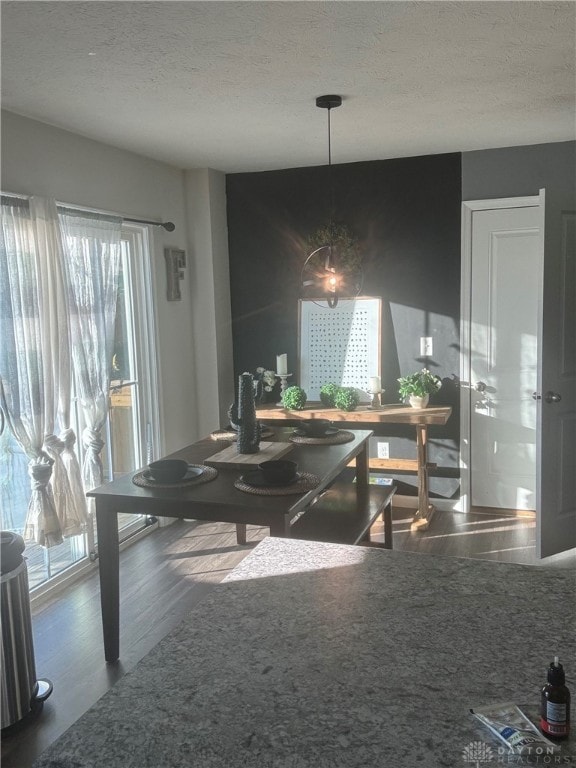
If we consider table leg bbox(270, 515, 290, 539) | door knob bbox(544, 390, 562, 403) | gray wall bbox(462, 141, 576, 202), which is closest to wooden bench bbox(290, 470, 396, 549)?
table leg bbox(270, 515, 290, 539)

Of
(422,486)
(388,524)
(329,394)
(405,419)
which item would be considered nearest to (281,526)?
(388,524)

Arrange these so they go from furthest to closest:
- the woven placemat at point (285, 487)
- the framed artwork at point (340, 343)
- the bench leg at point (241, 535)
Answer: the framed artwork at point (340, 343), the bench leg at point (241, 535), the woven placemat at point (285, 487)

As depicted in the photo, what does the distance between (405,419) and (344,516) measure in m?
1.24

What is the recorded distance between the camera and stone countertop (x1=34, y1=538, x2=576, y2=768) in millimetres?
1018

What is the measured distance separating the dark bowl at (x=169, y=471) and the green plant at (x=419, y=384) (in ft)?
7.53

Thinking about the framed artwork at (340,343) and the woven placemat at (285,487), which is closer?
the woven placemat at (285,487)

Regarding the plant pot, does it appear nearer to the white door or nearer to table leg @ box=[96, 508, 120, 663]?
the white door

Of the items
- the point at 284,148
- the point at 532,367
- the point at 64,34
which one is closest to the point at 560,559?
the point at 532,367

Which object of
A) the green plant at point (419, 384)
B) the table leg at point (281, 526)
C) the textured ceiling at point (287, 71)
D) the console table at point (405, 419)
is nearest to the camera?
the textured ceiling at point (287, 71)

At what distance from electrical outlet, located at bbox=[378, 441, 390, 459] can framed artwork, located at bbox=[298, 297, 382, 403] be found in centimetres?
36

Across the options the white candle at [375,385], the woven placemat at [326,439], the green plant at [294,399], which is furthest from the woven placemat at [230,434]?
the white candle at [375,385]

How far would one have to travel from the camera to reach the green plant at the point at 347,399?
4777mm

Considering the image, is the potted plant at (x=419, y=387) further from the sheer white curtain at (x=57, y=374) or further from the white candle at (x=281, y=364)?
the sheer white curtain at (x=57, y=374)

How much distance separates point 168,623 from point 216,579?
0.57 meters
